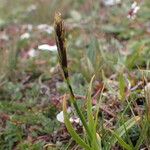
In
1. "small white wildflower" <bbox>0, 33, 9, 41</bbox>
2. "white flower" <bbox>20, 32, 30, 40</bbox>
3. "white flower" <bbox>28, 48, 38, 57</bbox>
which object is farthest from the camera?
"small white wildflower" <bbox>0, 33, 9, 41</bbox>

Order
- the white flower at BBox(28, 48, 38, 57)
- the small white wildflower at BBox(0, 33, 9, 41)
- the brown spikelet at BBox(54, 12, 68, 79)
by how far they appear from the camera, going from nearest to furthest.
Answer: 1. the brown spikelet at BBox(54, 12, 68, 79)
2. the white flower at BBox(28, 48, 38, 57)
3. the small white wildflower at BBox(0, 33, 9, 41)

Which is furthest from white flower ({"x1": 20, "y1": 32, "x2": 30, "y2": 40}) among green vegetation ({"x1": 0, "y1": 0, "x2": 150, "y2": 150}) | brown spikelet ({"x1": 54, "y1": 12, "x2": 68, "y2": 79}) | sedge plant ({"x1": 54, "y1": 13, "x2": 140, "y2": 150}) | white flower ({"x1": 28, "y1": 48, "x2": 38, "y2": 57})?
brown spikelet ({"x1": 54, "y1": 12, "x2": 68, "y2": 79})

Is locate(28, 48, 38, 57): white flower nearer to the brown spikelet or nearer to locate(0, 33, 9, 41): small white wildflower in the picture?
locate(0, 33, 9, 41): small white wildflower

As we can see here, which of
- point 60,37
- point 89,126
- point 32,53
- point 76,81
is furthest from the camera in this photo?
point 32,53

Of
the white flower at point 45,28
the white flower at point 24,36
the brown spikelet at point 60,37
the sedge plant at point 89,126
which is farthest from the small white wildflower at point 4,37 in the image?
the brown spikelet at point 60,37

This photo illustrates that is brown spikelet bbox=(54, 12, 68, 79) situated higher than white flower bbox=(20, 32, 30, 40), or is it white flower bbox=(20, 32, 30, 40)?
brown spikelet bbox=(54, 12, 68, 79)

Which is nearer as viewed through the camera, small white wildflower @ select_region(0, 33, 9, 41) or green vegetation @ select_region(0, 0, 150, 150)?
green vegetation @ select_region(0, 0, 150, 150)

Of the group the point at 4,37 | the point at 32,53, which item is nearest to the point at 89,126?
the point at 32,53

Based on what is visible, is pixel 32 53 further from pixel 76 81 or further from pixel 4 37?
pixel 76 81

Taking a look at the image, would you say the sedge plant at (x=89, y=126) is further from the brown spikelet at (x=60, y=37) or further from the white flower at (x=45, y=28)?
the white flower at (x=45, y=28)

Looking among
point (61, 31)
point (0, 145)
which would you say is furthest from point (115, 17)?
point (61, 31)

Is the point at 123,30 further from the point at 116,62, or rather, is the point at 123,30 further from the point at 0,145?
the point at 0,145
